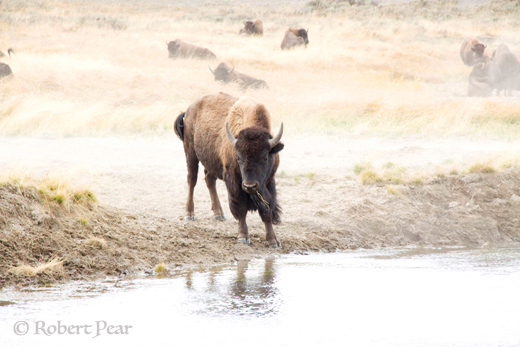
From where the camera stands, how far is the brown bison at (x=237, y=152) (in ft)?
23.1

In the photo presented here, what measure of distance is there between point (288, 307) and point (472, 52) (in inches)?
1031

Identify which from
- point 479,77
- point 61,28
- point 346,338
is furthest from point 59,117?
point 61,28

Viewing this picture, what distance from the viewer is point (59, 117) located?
15617 millimetres

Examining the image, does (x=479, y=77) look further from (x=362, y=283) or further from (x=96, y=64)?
(x=362, y=283)

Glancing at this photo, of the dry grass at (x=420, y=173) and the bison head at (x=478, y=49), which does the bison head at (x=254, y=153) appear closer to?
the dry grass at (x=420, y=173)

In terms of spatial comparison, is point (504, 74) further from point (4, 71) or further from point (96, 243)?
point (96, 243)

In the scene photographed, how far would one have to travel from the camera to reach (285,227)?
8.52 metres

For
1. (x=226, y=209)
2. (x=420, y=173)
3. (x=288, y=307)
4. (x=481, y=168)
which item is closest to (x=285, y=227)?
(x=226, y=209)

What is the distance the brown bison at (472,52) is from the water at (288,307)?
21.6 metres

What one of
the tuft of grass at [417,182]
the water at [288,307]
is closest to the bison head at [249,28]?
the tuft of grass at [417,182]

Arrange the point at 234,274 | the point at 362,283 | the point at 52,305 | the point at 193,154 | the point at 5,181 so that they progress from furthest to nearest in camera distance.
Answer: the point at 193,154, the point at 5,181, the point at 234,274, the point at 362,283, the point at 52,305

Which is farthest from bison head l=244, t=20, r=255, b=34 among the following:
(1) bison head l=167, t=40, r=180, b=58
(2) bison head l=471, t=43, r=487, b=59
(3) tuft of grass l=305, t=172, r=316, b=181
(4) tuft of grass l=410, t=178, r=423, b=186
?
(4) tuft of grass l=410, t=178, r=423, b=186

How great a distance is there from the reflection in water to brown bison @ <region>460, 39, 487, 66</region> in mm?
22453

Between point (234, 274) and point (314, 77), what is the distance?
17.4 meters
